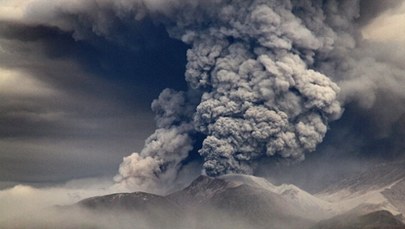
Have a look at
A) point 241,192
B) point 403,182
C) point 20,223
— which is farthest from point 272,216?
point 20,223

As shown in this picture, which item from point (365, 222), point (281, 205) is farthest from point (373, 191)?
point (281, 205)

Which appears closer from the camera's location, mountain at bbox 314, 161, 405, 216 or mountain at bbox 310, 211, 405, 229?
mountain at bbox 310, 211, 405, 229

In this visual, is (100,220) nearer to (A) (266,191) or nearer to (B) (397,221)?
(A) (266,191)

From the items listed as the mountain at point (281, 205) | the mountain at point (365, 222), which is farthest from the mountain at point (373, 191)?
the mountain at point (365, 222)

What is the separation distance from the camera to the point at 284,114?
2293 inches

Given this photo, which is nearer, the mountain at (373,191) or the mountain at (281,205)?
the mountain at (281,205)

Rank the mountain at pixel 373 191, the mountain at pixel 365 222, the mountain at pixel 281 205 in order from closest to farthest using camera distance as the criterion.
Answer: the mountain at pixel 365 222 → the mountain at pixel 281 205 → the mountain at pixel 373 191

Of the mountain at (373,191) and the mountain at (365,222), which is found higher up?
the mountain at (373,191)

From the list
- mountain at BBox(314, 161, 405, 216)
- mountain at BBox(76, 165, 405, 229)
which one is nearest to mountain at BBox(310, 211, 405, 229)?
mountain at BBox(76, 165, 405, 229)

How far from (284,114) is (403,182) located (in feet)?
173

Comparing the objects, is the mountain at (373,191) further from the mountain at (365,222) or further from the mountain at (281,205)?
the mountain at (365,222)

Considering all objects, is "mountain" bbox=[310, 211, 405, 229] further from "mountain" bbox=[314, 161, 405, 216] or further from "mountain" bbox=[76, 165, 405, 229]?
"mountain" bbox=[314, 161, 405, 216]

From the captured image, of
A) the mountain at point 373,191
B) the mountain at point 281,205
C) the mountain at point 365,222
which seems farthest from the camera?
the mountain at point 373,191

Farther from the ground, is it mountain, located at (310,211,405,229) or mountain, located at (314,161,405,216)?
mountain, located at (314,161,405,216)
